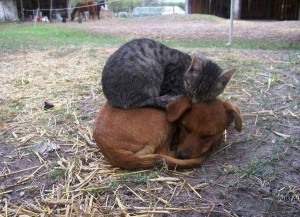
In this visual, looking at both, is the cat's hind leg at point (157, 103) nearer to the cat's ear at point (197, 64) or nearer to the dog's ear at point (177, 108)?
the dog's ear at point (177, 108)

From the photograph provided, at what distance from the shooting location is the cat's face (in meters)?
3.66

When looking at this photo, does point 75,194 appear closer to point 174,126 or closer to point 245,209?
point 174,126

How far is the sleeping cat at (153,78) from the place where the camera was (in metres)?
3.66

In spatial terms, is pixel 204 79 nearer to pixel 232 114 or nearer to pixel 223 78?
pixel 223 78

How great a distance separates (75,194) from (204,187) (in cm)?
108

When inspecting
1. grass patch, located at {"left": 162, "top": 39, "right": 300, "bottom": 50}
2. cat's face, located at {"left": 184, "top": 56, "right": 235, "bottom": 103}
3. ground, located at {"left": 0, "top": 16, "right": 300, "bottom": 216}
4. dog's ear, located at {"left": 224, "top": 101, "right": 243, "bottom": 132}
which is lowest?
ground, located at {"left": 0, "top": 16, "right": 300, "bottom": 216}

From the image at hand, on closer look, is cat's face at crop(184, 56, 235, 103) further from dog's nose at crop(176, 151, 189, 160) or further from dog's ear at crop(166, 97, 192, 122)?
dog's nose at crop(176, 151, 189, 160)

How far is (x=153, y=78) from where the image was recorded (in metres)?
4.00

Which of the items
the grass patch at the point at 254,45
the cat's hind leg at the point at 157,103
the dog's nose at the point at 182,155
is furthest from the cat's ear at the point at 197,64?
the grass patch at the point at 254,45

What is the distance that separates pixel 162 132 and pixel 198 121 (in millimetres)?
357

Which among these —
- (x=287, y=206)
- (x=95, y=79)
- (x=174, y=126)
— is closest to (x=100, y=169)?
(x=174, y=126)

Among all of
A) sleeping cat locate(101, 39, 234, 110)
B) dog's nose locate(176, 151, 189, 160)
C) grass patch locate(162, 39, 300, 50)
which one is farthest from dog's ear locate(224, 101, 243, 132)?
grass patch locate(162, 39, 300, 50)

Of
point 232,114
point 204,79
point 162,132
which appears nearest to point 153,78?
point 204,79

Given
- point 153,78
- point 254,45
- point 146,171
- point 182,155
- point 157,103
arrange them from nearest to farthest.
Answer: point 146,171 < point 182,155 < point 157,103 < point 153,78 < point 254,45
